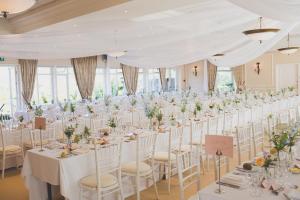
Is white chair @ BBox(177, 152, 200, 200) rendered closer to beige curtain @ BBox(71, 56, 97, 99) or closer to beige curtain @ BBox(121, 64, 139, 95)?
beige curtain @ BBox(71, 56, 97, 99)

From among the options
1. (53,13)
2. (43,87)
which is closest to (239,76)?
(43,87)

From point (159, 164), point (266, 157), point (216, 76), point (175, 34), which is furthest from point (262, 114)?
point (216, 76)

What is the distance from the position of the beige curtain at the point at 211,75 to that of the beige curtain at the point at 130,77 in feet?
15.1

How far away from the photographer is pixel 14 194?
5332mm

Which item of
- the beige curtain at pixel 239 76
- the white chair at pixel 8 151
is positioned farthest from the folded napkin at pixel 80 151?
the beige curtain at pixel 239 76

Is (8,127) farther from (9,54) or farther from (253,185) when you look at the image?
(253,185)

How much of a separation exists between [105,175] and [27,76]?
849cm

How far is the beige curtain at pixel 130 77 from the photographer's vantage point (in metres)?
15.2

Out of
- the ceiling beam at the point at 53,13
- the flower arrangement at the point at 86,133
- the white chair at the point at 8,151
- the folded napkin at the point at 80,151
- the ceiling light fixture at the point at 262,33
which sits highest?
the ceiling beam at the point at 53,13

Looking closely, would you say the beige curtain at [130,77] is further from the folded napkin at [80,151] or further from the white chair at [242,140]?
the folded napkin at [80,151]

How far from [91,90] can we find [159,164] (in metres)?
8.74

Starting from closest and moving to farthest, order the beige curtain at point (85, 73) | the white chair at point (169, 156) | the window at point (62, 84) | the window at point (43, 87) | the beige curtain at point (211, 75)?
the white chair at point (169, 156) → the window at point (43, 87) → the window at point (62, 84) → the beige curtain at point (85, 73) → the beige curtain at point (211, 75)

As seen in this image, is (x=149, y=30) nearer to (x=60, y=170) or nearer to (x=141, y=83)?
(x=60, y=170)

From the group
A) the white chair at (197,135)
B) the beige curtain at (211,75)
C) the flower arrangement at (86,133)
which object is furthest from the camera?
the beige curtain at (211,75)
